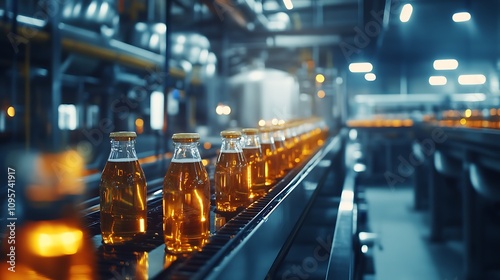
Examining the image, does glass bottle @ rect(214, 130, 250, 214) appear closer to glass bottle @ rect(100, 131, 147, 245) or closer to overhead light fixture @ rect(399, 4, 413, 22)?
glass bottle @ rect(100, 131, 147, 245)

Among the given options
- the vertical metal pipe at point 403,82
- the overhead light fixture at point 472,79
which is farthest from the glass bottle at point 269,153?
the vertical metal pipe at point 403,82

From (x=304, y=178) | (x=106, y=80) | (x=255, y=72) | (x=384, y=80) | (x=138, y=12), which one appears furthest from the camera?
(x=384, y=80)

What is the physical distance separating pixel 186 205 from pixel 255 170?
50 cm

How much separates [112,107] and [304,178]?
15.5 ft

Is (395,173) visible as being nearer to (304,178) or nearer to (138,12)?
(138,12)

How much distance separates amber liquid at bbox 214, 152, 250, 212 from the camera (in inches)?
47.0

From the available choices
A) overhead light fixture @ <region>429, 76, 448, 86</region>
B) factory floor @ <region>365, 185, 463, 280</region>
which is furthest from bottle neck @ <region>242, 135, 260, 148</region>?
overhead light fixture @ <region>429, 76, 448, 86</region>

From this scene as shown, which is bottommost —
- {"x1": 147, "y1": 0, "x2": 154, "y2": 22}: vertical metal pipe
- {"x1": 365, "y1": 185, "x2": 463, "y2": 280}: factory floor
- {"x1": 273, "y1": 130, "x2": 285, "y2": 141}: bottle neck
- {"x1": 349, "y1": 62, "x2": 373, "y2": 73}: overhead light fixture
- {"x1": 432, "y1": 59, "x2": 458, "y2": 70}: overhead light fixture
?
{"x1": 365, "y1": 185, "x2": 463, "y2": 280}: factory floor

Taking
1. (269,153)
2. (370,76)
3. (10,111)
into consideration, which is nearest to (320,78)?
(370,76)

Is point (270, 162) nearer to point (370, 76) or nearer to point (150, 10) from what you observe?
point (150, 10)

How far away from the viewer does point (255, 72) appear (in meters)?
9.27

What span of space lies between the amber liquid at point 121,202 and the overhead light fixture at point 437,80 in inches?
482

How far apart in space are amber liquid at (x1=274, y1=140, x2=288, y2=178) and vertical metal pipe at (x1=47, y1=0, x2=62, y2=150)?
94.5 inches

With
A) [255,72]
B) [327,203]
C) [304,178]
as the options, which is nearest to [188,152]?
[304,178]
